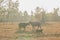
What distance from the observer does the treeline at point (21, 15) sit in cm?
238

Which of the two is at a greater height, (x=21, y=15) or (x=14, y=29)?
(x=21, y=15)

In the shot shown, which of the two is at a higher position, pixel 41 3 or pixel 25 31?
pixel 41 3

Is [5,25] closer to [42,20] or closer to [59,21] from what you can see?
[42,20]

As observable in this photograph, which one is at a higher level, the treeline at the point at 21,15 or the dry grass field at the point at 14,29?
the treeline at the point at 21,15

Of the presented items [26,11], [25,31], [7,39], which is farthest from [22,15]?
[7,39]

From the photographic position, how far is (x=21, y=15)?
94.7 inches

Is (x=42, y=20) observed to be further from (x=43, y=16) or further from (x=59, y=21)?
(x=59, y=21)

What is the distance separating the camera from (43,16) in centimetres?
239

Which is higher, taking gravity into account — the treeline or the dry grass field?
the treeline

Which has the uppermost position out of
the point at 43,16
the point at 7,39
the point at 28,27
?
the point at 43,16

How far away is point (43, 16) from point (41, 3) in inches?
8.0

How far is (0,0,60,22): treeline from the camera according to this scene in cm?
238

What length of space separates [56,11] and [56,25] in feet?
0.72

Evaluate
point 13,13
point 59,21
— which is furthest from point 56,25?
point 13,13
